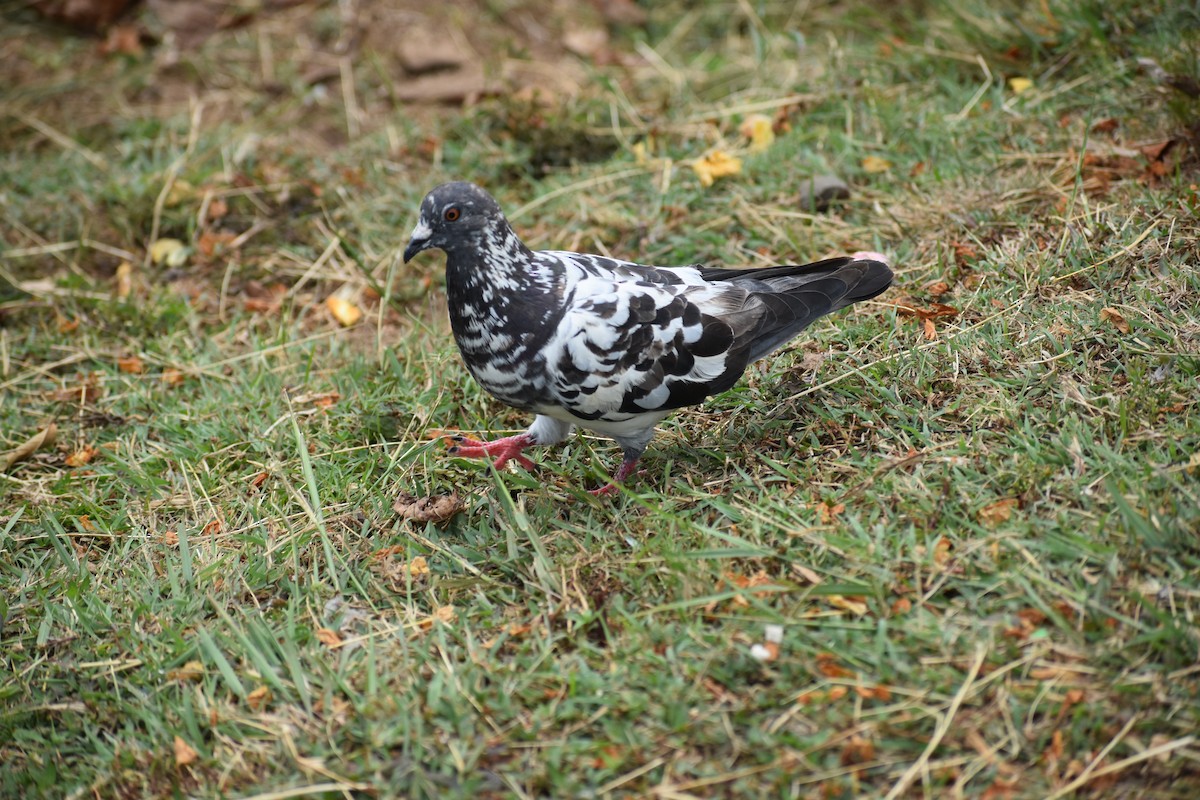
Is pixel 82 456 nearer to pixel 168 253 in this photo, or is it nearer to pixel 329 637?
pixel 168 253

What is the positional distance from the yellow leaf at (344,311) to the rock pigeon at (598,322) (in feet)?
5.01

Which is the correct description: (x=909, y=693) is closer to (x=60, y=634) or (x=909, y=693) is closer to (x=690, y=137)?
(x=60, y=634)

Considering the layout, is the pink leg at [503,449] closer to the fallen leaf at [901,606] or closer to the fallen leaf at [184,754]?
the fallen leaf at [184,754]

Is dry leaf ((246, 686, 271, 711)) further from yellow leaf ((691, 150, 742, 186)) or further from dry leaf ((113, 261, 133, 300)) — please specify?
yellow leaf ((691, 150, 742, 186))

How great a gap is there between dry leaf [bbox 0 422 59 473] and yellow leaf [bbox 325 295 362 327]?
1.45 metres

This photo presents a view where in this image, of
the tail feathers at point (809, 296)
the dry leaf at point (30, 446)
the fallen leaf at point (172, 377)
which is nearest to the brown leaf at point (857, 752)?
the tail feathers at point (809, 296)

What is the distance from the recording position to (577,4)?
7.44 metres

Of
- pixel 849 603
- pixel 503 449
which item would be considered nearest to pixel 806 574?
A: pixel 849 603

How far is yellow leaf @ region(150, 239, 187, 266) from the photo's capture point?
5.63m

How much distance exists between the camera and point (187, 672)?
3242 millimetres

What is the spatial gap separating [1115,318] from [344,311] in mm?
3695

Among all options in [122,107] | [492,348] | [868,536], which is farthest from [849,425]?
[122,107]

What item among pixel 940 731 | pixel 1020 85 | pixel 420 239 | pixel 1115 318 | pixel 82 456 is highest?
pixel 1020 85

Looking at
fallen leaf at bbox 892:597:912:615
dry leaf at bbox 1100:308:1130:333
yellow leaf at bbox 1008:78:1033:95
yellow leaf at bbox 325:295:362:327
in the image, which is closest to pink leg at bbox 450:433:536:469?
yellow leaf at bbox 325:295:362:327
